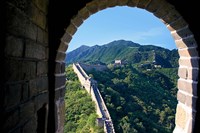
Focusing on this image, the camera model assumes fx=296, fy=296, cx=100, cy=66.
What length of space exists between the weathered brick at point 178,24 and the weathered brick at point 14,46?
5.51 ft

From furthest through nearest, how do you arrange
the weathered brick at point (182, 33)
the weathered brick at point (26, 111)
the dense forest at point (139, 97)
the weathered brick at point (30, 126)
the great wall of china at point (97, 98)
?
1. the dense forest at point (139, 97)
2. the great wall of china at point (97, 98)
3. the weathered brick at point (182, 33)
4. the weathered brick at point (30, 126)
5. the weathered brick at point (26, 111)

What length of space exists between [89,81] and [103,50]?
46659 mm

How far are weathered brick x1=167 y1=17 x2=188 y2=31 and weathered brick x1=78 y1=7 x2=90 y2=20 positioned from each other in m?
0.93

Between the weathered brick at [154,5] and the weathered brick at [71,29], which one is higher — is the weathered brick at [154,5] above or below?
above

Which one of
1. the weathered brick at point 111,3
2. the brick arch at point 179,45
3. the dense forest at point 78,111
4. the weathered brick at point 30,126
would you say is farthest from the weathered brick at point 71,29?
the dense forest at point 78,111

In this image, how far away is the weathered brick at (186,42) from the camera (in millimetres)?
2918

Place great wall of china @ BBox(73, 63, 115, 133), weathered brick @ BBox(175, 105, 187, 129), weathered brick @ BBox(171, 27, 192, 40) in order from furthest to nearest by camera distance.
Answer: great wall of china @ BBox(73, 63, 115, 133)
weathered brick @ BBox(175, 105, 187, 129)
weathered brick @ BBox(171, 27, 192, 40)

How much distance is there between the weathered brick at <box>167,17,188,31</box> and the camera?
2.96 metres

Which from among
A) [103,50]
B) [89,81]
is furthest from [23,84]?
[103,50]

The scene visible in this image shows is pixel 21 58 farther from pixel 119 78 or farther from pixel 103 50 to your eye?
pixel 103 50

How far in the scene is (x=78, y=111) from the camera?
38844 millimetres

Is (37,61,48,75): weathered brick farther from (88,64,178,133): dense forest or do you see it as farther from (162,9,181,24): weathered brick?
(88,64,178,133): dense forest

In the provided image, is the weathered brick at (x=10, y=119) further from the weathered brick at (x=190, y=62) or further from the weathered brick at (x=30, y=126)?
the weathered brick at (x=190, y=62)

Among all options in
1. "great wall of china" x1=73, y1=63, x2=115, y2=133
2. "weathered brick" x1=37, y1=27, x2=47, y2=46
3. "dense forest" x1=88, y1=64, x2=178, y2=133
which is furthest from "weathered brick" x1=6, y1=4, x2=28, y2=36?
"dense forest" x1=88, y1=64, x2=178, y2=133
